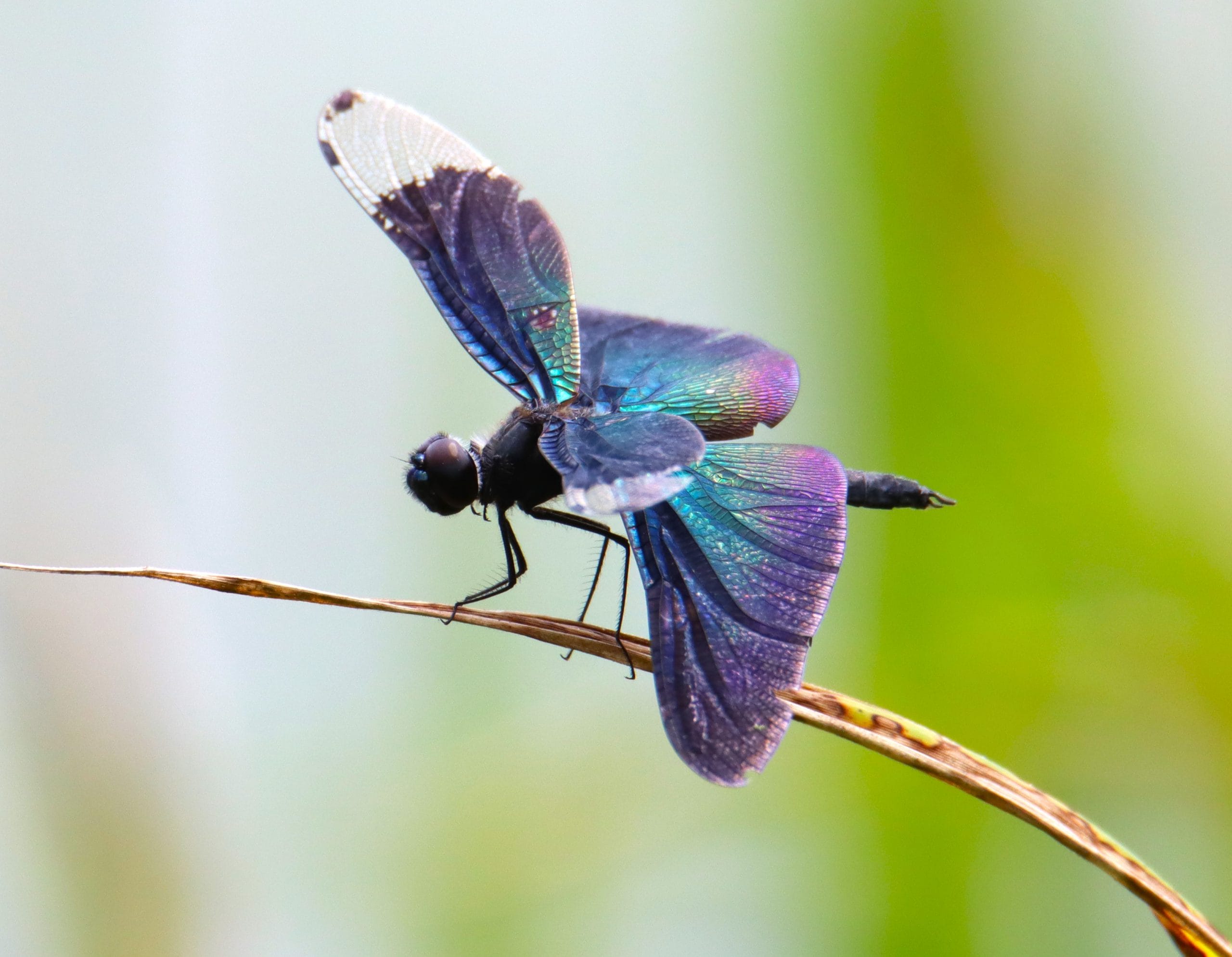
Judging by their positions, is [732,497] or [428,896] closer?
[732,497]

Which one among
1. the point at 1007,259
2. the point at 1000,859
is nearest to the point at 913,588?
the point at 1000,859

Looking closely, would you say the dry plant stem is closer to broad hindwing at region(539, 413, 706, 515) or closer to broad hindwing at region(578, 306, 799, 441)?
broad hindwing at region(539, 413, 706, 515)

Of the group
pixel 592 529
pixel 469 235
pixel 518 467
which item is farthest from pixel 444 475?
pixel 469 235

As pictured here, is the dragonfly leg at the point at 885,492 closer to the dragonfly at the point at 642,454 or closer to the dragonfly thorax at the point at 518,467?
the dragonfly at the point at 642,454

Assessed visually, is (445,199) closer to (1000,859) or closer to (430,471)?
(430,471)

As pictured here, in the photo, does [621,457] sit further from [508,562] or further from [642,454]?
[508,562]

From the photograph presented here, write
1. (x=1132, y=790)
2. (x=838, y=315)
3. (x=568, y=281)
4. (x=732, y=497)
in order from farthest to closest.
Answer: (x=838, y=315) → (x=1132, y=790) → (x=568, y=281) → (x=732, y=497)

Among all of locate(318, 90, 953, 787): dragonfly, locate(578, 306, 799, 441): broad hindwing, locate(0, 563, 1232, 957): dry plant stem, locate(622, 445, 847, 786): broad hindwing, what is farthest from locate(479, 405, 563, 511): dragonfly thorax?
locate(0, 563, 1232, 957): dry plant stem
